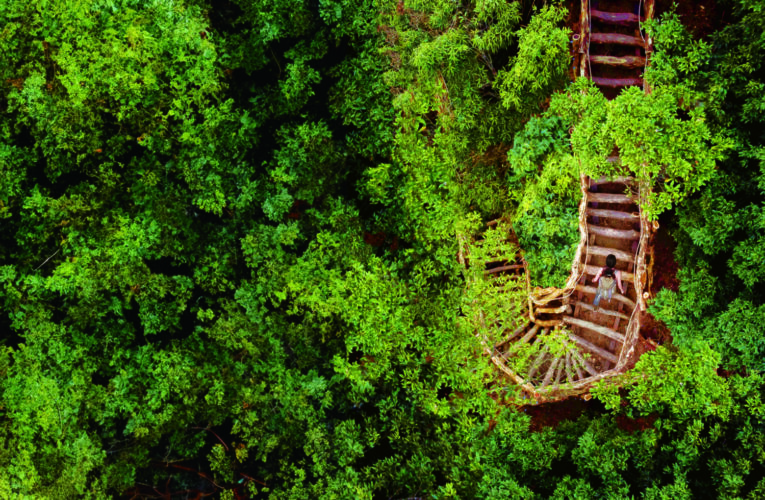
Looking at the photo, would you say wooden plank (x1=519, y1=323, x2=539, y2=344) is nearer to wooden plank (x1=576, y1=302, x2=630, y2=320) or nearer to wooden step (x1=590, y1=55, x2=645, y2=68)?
wooden plank (x1=576, y1=302, x2=630, y2=320)

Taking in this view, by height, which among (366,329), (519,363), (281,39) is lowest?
(519,363)

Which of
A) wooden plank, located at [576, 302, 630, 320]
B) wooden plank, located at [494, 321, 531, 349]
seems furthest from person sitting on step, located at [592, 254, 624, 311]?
wooden plank, located at [494, 321, 531, 349]

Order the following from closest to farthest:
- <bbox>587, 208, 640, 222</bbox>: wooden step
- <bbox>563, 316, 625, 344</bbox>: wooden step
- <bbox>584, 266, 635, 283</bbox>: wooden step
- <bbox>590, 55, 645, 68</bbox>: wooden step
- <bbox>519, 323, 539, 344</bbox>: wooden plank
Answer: <bbox>590, 55, 645, 68</bbox>: wooden step < <bbox>587, 208, 640, 222</bbox>: wooden step < <bbox>584, 266, 635, 283</bbox>: wooden step < <bbox>563, 316, 625, 344</bbox>: wooden step < <bbox>519, 323, 539, 344</bbox>: wooden plank

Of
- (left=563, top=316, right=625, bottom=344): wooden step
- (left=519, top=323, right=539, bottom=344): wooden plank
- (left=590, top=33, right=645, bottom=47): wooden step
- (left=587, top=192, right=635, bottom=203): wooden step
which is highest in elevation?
(left=590, top=33, right=645, bottom=47): wooden step

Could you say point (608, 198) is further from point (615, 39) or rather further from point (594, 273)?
point (615, 39)

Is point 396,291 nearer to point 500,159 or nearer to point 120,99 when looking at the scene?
point 500,159

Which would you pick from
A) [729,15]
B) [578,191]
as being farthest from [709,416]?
[729,15]
